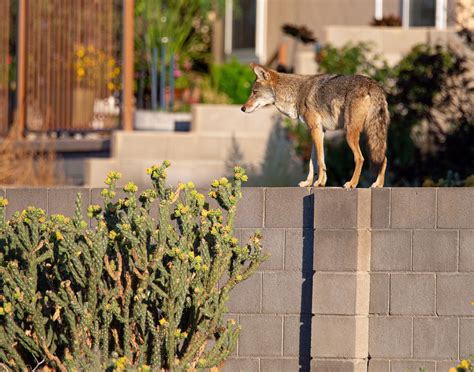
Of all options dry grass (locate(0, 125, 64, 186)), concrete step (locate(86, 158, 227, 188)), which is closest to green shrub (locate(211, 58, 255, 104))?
dry grass (locate(0, 125, 64, 186))

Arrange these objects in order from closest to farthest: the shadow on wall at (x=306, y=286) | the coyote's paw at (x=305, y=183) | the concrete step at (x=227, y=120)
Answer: the shadow on wall at (x=306, y=286)
the coyote's paw at (x=305, y=183)
the concrete step at (x=227, y=120)

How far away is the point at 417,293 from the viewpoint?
742cm

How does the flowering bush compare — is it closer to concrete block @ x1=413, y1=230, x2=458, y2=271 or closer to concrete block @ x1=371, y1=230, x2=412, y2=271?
concrete block @ x1=371, y1=230, x2=412, y2=271

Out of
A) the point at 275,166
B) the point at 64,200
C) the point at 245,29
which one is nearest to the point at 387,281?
the point at 64,200

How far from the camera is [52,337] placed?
7.32m

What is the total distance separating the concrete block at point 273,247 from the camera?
755 centimetres

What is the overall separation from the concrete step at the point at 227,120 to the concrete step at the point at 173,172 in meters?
0.88

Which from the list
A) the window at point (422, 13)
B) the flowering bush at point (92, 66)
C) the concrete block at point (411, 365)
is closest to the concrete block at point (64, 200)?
the concrete block at point (411, 365)

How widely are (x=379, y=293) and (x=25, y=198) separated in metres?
2.44

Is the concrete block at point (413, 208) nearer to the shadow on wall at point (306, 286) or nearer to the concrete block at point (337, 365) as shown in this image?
the shadow on wall at point (306, 286)

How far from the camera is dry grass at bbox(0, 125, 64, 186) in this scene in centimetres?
1296

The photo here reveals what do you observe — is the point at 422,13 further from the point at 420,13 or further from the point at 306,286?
the point at 306,286

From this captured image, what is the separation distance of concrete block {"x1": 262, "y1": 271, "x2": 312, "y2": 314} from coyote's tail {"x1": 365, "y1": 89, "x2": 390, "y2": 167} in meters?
1.00

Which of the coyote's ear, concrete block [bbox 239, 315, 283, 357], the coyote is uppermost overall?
the coyote's ear
